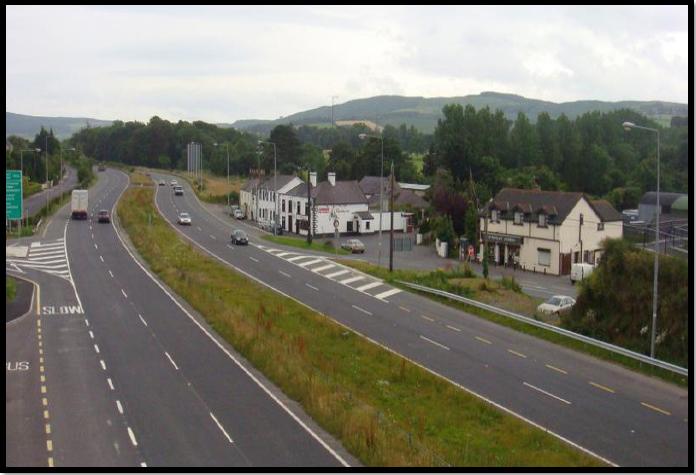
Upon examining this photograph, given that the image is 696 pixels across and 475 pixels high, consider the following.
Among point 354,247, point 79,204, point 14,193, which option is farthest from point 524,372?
point 79,204

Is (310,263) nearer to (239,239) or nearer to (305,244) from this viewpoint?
(239,239)

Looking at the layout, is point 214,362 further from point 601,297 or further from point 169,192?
point 169,192

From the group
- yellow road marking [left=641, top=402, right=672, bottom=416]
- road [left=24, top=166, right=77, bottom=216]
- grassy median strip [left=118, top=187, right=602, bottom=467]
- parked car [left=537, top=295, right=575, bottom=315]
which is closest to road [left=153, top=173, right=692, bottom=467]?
yellow road marking [left=641, top=402, right=672, bottom=416]

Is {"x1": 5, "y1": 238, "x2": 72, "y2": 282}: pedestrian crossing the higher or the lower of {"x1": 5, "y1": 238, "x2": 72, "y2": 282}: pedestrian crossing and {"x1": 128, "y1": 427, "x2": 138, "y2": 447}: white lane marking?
the higher

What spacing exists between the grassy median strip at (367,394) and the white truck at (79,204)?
3856cm

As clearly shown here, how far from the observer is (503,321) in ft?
115

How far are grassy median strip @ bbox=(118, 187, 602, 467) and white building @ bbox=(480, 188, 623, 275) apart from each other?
21.4 metres

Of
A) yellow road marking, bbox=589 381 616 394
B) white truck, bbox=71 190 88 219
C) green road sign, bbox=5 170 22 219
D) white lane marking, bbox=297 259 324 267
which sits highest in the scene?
green road sign, bbox=5 170 22 219

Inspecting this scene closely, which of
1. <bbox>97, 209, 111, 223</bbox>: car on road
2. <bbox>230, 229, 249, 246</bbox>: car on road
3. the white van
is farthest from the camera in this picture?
<bbox>97, 209, 111, 223</bbox>: car on road

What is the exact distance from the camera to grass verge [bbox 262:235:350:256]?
62.0 metres

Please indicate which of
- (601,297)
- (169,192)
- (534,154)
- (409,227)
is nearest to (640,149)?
(534,154)

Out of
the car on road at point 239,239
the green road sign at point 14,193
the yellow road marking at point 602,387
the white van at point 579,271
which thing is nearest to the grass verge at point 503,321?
the yellow road marking at point 602,387

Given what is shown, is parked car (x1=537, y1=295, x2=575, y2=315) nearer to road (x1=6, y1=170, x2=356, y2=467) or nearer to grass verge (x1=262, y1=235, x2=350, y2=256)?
road (x1=6, y1=170, x2=356, y2=467)

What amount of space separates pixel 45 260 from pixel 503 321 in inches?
1218
